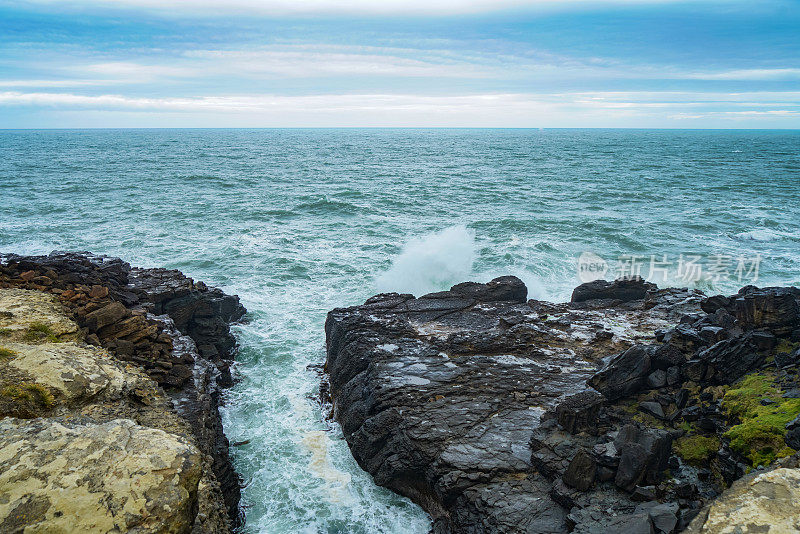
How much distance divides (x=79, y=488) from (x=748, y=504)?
8.97 m

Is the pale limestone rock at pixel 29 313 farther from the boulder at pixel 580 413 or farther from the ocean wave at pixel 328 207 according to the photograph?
the ocean wave at pixel 328 207

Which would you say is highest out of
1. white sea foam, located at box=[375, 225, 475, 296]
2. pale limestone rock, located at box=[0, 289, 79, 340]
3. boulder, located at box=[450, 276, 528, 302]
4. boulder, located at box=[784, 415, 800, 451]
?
pale limestone rock, located at box=[0, 289, 79, 340]

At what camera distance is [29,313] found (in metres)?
12.4

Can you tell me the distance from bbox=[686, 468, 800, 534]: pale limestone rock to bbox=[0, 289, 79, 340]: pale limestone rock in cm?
1397

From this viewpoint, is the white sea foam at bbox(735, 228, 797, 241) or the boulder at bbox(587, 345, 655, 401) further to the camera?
the white sea foam at bbox(735, 228, 797, 241)

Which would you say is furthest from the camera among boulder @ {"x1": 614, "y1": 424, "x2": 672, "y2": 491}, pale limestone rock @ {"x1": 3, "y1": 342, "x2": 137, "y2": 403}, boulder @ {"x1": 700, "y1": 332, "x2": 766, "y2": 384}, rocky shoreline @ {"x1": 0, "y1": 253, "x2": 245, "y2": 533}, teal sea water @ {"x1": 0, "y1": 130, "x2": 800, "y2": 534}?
A: teal sea water @ {"x1": 0, "y1": 130, "x2": 800, "y2": 534}

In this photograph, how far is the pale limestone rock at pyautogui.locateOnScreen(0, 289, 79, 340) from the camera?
455 inches

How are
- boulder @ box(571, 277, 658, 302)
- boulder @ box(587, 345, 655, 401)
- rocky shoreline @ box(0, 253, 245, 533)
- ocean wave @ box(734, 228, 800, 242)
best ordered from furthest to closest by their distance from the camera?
ocean wave @ box(734, 228, 800, 242), boulder @ box(571, 277, 658, 302), boulder @ box(587, 345, 655, 401), rocky shoreline @ box(0, 253, 245, 533)

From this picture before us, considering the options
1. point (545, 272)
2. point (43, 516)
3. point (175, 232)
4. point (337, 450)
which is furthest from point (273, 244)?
point (43, 516)

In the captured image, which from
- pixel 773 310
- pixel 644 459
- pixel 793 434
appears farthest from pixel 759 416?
pixel 773 310

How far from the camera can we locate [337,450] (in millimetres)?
13695

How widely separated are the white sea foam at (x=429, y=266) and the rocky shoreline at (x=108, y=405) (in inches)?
413

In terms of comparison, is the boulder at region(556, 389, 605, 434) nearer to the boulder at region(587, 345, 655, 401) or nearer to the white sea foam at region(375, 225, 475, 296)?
the boulder at region(587, 345, 655, 401)

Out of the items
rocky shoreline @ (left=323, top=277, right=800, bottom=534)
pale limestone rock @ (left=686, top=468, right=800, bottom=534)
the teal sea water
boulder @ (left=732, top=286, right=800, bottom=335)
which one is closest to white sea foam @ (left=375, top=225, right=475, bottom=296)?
the teal sea water
